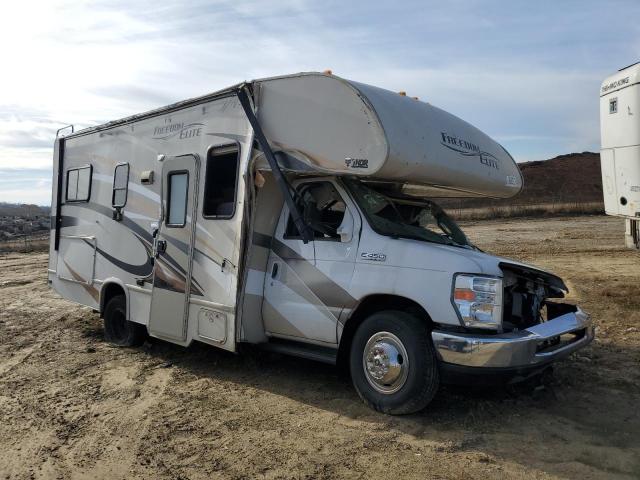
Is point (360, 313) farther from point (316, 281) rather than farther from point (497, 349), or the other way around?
point (497, 349)

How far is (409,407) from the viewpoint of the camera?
4785mm

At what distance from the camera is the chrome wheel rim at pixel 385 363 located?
4828mm

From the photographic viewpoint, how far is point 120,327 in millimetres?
7902

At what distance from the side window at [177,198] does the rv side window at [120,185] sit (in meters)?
1.04

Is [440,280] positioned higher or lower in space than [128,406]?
higher

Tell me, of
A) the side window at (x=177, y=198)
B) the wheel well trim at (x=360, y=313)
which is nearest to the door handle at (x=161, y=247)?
the side window at (x=177, y=198)

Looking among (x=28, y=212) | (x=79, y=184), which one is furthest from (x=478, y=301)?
(x=28, y=212)

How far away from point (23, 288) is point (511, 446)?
12581mm

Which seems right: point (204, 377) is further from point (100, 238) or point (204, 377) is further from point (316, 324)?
point (100, 238)

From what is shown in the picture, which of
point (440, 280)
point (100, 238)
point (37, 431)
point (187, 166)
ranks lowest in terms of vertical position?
point (37, 431)

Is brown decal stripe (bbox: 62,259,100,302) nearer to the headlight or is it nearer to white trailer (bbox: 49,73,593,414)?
white trailer (bbox: 49,73,593,414)

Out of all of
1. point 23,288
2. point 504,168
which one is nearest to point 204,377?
point 504,168

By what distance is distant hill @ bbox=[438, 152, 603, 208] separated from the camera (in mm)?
55250

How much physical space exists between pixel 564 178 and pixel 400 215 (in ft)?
194
